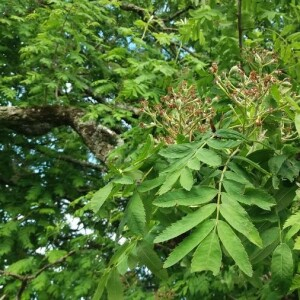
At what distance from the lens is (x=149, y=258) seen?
1477mm

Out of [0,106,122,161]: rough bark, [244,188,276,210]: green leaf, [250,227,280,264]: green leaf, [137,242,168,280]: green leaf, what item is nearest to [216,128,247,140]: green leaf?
[244,188,276,210]: green leaf

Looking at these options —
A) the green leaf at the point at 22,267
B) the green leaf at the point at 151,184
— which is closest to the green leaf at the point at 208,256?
the green leaf at the point at 151,184

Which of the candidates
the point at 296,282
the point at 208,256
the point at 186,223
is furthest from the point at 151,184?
the point at 296,282

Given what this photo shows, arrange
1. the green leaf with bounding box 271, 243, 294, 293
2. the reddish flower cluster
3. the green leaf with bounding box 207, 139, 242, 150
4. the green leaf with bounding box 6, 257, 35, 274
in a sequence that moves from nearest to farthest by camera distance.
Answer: the green leaf with bounding box 271, 243, 294, 293 → the green leaf with bounding box 207, 139, 242, 150 → the reddish flower cluster → the green leaf with bounding box 6, 257, 35, 274

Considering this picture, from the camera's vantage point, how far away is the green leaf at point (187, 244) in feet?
3.70

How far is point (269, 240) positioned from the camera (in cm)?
130

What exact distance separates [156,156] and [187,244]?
12.7 inches

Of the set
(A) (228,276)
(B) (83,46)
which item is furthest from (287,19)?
(B) (83,46)

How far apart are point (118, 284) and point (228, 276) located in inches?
57.7

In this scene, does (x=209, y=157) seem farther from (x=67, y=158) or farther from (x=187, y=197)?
(x=67, y=158)

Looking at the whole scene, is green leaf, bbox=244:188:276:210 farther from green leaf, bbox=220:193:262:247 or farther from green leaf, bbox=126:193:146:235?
green leaf, bbox=126:193:146:235

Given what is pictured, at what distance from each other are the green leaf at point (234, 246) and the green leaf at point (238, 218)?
19 millimetres

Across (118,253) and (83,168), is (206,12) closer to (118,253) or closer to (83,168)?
(118,253)

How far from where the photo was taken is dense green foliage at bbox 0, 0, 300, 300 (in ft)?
4.17
